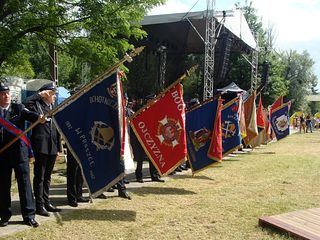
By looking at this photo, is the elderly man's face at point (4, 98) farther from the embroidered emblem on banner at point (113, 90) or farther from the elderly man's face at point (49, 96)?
the embroidered emblem on banner at point (113, 90)

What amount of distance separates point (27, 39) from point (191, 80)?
31.1 meters

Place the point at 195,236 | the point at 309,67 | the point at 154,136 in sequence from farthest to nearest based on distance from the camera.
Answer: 1. the point at 309,67
2. the point at 154,136
3. the point at 195,236

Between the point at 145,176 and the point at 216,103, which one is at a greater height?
the point at 216,103

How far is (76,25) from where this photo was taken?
37.2 feet

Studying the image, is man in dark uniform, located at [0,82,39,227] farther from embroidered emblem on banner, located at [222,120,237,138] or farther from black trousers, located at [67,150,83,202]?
embroidered emblem on banner, located at [222,120,237,138]

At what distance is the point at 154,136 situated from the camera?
24.4ft

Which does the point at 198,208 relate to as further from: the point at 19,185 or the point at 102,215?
the point at 19,185

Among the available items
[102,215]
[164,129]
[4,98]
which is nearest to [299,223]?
Answer: [102,215]

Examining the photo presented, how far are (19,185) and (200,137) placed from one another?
14.1ft

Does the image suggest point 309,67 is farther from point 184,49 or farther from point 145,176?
point 145,176

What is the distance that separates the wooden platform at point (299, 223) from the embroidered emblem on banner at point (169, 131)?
234cm

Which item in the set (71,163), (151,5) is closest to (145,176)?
(71,163)

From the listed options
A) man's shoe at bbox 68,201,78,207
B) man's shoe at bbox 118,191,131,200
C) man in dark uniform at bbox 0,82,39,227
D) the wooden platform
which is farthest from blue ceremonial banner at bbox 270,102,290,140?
man in dark uniform at bbox 0,82,39,227

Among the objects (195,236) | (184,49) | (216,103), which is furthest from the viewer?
(184,49)
